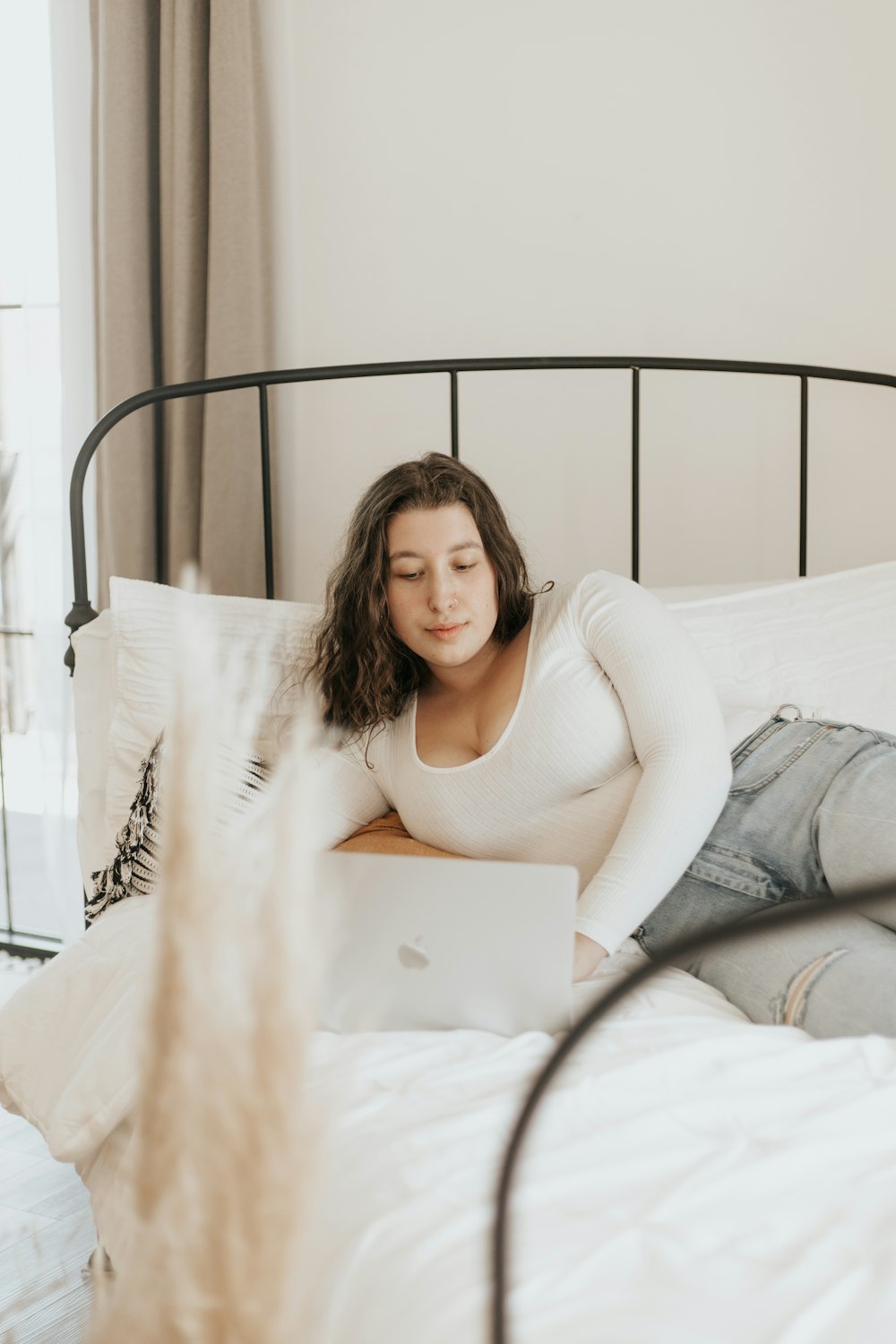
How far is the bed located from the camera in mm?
645

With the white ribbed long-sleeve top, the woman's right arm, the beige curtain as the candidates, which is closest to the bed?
the white ribbed long-sleeve top

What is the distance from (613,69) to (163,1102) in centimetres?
218

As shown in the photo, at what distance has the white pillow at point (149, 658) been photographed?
1628mm

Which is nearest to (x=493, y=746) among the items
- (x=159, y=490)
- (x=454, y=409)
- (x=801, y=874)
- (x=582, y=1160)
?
(x=801, y=874)

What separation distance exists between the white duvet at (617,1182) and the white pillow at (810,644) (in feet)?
2.00

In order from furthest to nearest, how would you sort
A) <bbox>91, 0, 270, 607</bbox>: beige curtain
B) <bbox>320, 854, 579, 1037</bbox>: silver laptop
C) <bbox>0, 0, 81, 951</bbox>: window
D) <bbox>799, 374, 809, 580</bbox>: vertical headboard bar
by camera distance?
1. <bbox>0, 0, 81, 951</bbox>: window
2. <bbox>91, 0, 270, 607</bbox>: beige curtain
3. <bbox>799, 374, 809, 580</bbox>: vertical headboard bar
4. <bbox>320, 854, 579, 1037</bbox>: silver laptop

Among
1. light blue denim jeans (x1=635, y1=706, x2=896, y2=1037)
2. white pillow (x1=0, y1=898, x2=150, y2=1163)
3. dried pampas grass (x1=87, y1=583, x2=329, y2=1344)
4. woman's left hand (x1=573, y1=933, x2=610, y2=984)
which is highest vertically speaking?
dried pampas grass (x1=87, y1=583, x2=329, y2=1344)

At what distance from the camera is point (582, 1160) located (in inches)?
31.6

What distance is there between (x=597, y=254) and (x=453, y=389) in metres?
0.38

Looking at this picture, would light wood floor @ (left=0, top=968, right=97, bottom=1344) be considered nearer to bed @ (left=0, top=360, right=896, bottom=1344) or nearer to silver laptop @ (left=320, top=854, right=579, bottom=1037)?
bed @ (left=0, top=360, right=896, bottom=1344)

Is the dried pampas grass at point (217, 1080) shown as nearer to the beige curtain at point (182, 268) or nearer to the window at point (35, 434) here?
the beige curtain at point (182, 268)

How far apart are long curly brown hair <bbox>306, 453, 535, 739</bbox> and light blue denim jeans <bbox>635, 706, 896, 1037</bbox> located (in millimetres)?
391

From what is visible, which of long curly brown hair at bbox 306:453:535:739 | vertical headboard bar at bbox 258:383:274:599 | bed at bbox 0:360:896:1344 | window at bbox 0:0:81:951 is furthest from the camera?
window at bbox 0:0:81:951

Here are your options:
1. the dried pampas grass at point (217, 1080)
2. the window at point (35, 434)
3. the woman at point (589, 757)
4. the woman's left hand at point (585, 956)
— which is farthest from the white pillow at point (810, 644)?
the window at point (35, 434)
